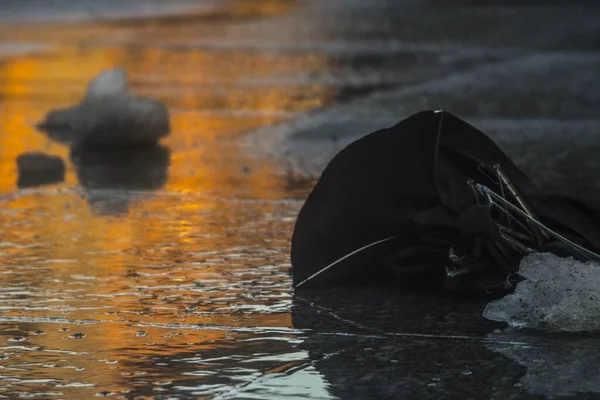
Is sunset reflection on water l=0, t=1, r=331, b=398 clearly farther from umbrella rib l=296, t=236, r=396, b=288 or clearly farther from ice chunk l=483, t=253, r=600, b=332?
ice chunk l=483, t=253, r=600, b=332

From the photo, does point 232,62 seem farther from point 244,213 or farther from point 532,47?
point 244,213

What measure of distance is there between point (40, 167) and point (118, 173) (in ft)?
1.36

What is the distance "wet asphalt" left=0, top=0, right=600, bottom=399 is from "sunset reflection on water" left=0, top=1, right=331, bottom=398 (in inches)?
0.4

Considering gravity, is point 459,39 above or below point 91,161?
above

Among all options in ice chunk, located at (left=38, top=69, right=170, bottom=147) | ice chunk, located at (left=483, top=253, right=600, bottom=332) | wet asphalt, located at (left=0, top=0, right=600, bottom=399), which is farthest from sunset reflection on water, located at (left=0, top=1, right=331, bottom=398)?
ice chunk, located at (left=483, top=253, right=600, bottom=332)

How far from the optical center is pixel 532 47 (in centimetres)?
1489

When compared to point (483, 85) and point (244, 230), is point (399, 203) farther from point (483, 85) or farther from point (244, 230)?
point (483, 85)

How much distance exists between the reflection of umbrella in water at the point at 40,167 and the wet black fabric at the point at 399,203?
282 centimetres

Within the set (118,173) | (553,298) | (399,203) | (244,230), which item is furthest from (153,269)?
(118,173)

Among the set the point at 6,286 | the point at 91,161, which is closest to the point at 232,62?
the point at 91,161

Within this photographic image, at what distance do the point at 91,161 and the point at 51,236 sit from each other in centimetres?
227

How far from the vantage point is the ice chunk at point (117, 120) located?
8.35 m

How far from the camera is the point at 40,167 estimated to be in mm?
7453

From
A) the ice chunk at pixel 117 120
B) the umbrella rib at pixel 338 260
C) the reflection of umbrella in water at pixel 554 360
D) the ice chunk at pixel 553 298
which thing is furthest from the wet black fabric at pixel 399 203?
the ice chunk at pixel 117 120
